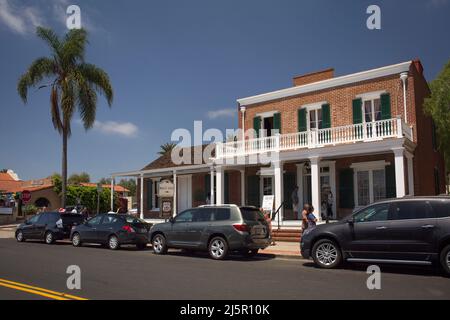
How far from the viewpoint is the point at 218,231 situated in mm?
13117

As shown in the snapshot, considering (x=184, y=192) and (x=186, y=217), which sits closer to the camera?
(x=186, y=217)

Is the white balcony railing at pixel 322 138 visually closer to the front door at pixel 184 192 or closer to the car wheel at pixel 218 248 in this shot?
the front door at pixel 184 192

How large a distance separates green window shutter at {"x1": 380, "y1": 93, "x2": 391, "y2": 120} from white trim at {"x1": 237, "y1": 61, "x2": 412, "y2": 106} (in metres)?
1.00

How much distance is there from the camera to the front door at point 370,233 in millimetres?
10055

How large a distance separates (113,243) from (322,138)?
9790mm

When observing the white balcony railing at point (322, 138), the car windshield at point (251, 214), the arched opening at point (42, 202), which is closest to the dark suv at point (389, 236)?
the car windshield at point (251, 214)

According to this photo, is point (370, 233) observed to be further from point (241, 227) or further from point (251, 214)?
point (251, 214)

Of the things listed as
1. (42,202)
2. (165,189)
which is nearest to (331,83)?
(165,189)

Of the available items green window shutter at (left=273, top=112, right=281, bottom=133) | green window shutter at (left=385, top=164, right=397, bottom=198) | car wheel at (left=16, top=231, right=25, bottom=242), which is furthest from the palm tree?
green window shutter at (left=385, top=164, right=397, bottom=198)

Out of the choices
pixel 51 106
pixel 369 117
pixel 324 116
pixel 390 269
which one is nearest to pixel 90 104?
pixel 51 106

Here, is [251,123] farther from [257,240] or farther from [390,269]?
[390,269]

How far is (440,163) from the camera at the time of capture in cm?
2478
